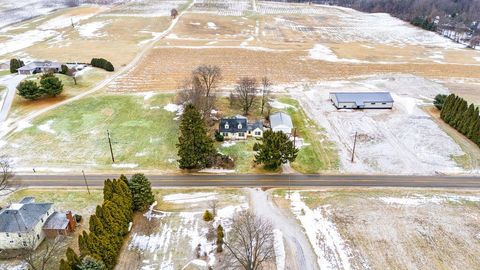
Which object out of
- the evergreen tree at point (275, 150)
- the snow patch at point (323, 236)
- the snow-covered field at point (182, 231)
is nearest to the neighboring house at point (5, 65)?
the snow-covered field at point (182, 231)

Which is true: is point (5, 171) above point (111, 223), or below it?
above

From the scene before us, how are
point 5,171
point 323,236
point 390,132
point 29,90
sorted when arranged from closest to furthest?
point 323,236 → point 5,171 → point 390,132 → point 29,90

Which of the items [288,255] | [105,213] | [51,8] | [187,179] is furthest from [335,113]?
[51,8]

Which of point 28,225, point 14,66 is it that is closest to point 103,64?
point 14,66

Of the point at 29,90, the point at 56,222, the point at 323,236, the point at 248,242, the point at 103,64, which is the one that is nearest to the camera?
the point at 248,242

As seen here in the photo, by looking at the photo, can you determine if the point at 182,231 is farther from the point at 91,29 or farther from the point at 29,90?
the point at 91,29

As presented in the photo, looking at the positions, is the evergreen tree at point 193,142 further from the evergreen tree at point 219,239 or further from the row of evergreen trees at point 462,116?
the row of evergreen trees at point 462,116

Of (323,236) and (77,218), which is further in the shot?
(77,218)

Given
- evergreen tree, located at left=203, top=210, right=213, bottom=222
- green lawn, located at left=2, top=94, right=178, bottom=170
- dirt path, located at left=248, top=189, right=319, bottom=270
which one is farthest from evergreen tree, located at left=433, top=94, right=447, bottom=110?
evergreen tree, located at left=203, top=210, right=213, bottom=222
